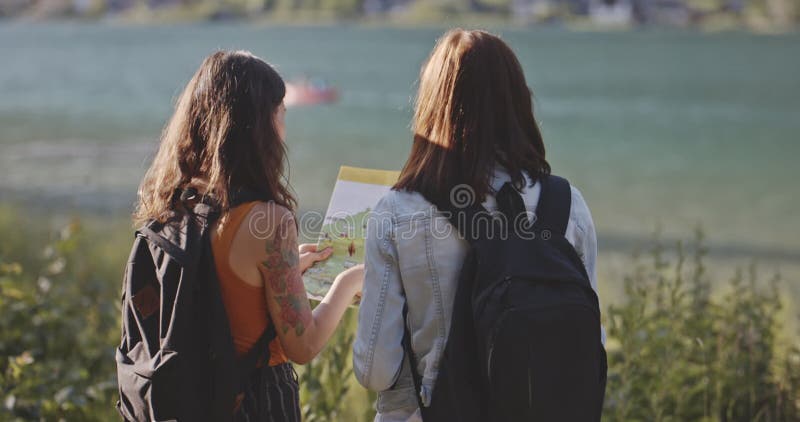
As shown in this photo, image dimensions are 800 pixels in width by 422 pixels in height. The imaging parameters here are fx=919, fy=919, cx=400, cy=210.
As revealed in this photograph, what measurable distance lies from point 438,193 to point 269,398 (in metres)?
0.73

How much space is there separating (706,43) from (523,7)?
42.9 feet

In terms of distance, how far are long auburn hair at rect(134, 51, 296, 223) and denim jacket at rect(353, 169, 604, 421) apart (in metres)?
0.29

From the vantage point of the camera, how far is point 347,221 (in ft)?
9.06

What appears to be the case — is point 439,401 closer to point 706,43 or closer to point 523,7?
point 706,43

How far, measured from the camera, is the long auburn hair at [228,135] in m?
2.31

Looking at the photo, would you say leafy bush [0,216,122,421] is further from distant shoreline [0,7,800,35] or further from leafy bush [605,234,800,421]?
distant shoreline [0,7,800,35]

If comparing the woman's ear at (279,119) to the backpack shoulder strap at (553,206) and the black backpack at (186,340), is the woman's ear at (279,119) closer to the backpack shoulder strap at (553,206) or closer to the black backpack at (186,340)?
the black backpack at (186,340)

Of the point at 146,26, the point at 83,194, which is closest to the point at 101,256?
the point at 83,194

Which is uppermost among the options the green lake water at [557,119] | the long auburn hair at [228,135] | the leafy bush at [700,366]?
the long auburn hair at [228,135]

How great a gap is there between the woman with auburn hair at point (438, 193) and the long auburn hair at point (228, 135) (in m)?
0.32

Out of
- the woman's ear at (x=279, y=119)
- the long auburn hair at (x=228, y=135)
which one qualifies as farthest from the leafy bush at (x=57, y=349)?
the woman's ear at (x=279, y=119)

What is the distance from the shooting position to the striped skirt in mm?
2408

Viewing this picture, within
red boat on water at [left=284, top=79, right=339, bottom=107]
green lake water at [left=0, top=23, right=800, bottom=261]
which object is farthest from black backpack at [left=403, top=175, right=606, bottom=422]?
red boat on water at [left=284, top=79, right=339, bottom=107]

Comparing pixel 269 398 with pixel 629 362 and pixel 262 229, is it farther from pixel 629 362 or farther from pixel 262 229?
pixel 629 362
